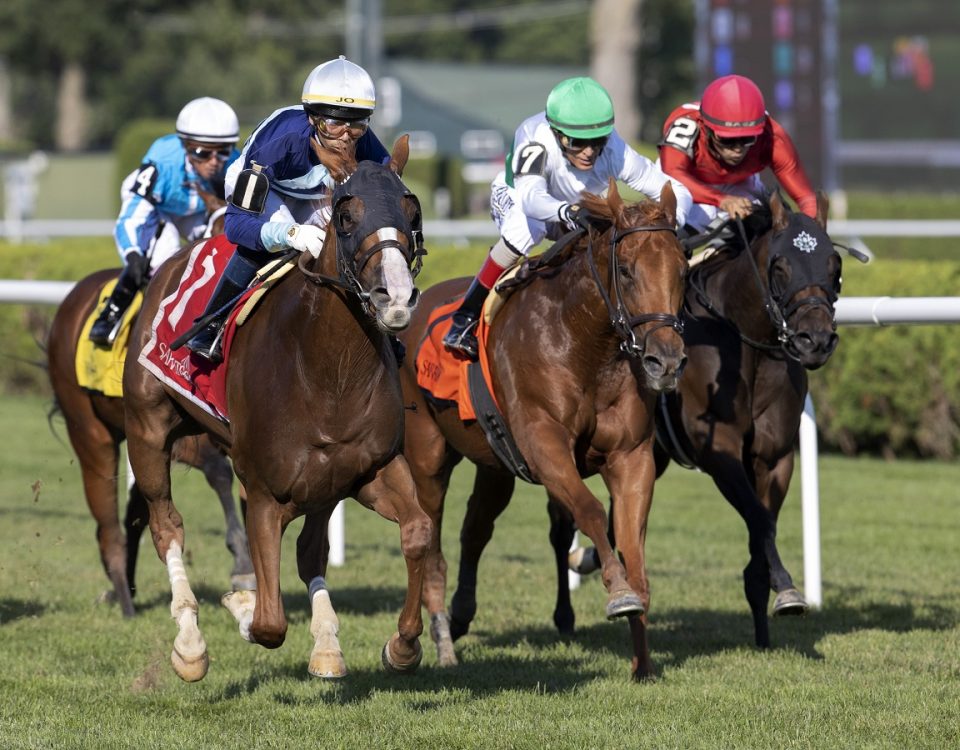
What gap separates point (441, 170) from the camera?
28.5 metres

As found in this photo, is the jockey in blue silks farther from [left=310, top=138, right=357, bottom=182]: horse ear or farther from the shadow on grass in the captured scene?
the shadow on grass

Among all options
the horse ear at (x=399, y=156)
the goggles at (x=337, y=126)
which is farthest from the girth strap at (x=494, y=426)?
the horse ear at (x=399, y=156)

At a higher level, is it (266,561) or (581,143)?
(581,143)

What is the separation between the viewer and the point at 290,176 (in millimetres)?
5340

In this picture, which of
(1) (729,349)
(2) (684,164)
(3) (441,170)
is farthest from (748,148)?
(3) (441,170)

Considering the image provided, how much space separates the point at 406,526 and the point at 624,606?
697 millimetres

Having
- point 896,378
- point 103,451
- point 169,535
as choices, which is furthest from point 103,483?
point 896,378

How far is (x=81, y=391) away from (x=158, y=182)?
1.00 metres

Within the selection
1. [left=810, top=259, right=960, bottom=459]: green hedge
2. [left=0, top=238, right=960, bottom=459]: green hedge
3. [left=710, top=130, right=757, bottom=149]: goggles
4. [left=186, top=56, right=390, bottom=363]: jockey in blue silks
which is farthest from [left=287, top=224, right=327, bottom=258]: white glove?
[left=810, top=259, right=960, bottom=459]: green hedge

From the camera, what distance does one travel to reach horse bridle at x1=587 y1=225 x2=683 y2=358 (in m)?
5.11

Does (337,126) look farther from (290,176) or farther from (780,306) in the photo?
(780,306)

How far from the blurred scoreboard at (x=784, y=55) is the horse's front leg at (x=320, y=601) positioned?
583 inches

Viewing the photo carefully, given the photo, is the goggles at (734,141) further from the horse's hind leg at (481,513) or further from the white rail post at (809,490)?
the horse's hind leg at (481,513)

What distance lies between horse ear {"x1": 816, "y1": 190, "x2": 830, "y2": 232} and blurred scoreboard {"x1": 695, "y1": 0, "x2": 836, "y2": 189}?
1335 cm
